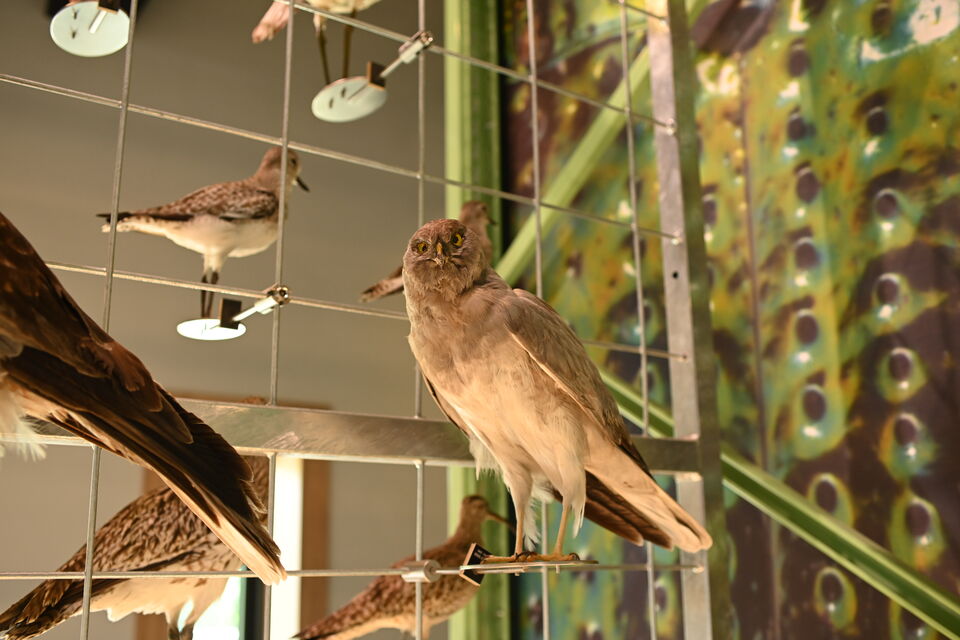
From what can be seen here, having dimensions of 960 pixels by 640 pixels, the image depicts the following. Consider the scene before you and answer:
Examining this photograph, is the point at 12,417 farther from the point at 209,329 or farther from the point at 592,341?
the point at 592,341

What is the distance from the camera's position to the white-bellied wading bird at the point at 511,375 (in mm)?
1136

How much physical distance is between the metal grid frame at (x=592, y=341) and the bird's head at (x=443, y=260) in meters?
0.11

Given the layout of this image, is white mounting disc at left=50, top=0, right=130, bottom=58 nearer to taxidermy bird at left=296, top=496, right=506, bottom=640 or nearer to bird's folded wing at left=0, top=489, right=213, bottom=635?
bird's folded wing at left=0, top=489, right=213, bottom=635

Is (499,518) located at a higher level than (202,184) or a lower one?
lower

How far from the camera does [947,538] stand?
64.3 inches

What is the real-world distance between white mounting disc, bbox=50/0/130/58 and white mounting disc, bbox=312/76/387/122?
42 cm

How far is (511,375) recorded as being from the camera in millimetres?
1135

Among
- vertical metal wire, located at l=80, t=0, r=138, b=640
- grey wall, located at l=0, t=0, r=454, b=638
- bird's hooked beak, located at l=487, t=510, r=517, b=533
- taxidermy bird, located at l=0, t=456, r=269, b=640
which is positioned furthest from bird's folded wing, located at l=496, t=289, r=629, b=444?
grey wall, located at l=0, t=0, r=454, b=638

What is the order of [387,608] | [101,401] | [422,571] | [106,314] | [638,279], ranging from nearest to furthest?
[101,401] < [106,314] < [422,571] < [638,279] < [387,608]

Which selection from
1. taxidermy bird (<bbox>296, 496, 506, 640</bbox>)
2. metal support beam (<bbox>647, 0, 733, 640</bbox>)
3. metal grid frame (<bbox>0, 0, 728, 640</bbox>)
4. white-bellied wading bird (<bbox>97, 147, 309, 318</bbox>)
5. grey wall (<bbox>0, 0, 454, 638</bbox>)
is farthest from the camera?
grey wall (<bbox>0, 0, 454, 638</bbox>)

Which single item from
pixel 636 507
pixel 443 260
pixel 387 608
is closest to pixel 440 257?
pixel 443 260

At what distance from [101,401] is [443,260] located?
51cm

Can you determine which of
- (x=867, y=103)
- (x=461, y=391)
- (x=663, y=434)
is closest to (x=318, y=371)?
(x=663, y=434)

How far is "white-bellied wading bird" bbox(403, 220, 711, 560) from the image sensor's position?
1136 millimetres
